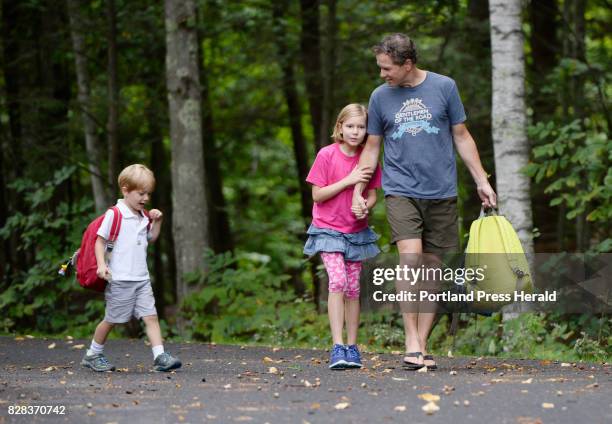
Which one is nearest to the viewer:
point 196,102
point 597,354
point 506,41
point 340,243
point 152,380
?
point 152,380

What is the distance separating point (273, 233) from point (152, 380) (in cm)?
1823

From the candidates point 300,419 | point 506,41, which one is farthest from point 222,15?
point 300,419

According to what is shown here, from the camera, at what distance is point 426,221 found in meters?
7.56

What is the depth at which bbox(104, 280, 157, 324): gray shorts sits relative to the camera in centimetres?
789

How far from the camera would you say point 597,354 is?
31.0ft

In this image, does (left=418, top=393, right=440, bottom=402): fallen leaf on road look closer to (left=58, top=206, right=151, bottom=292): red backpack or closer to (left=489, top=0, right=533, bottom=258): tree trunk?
(left=58, top=206, right=151, bottom=292): red backpack

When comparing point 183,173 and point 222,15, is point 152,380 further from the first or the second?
point 222,15

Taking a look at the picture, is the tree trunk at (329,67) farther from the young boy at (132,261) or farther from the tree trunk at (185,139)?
the young boy at (132,261)

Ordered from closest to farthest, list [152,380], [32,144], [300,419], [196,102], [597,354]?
[300,419], [152,380], [597,354], [196,102], [32,144]

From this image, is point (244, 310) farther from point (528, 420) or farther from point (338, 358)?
point (528, 420)

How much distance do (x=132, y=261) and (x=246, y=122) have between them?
1380cm

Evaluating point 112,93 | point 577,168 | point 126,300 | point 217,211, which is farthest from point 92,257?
point 217,211

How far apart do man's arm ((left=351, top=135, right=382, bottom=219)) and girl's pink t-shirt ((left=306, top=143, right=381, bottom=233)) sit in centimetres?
16

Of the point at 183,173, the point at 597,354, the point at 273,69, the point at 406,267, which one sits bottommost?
the point at 597,354
